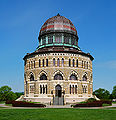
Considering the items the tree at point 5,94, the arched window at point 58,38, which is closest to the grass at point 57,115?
the arched window at point 58,38

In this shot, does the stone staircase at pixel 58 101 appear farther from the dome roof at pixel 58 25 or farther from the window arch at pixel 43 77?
the dome roof at pixel 58 25

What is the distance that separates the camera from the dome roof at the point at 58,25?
56344mm

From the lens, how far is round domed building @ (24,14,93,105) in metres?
47.2

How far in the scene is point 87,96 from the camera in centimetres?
5034

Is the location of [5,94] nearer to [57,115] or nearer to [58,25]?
[58,25]

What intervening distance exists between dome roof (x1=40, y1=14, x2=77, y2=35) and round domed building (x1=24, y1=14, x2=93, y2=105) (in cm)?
537

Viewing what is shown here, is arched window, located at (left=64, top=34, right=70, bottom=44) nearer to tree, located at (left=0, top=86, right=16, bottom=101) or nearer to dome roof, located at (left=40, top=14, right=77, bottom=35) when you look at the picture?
dome roof, located at (left=40, top=14, right=77, bottom=35)

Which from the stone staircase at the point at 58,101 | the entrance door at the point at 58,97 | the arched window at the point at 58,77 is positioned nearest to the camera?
the stone staircase at the point at 58,101

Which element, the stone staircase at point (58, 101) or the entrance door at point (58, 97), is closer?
the stone staircase at point (58, 101)

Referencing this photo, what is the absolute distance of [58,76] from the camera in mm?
48156

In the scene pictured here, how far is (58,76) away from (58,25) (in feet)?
57.2

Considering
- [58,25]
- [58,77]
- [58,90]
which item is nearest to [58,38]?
[58,25]

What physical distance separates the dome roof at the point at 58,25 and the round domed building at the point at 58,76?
211 inches

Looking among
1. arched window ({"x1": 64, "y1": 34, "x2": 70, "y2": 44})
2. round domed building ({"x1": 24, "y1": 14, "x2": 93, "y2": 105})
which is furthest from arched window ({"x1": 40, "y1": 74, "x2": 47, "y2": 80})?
arched window ({"x1": 64, "y1": 34, "x2": 70, "y2": 44})
